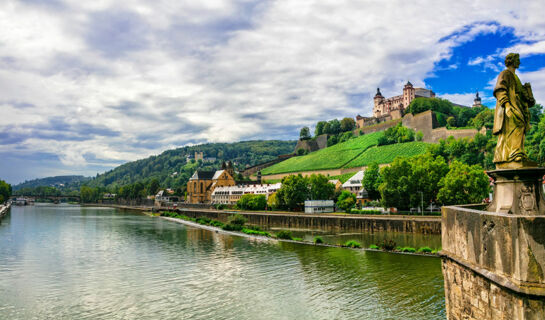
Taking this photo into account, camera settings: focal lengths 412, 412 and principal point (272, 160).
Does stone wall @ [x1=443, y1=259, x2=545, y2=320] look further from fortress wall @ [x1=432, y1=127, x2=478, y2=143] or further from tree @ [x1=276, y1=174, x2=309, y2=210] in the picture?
fortress wall @ [x1=432, y1=127, x2=478, y2=143]

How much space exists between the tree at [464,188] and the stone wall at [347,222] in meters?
4.65

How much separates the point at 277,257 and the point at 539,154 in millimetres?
60002

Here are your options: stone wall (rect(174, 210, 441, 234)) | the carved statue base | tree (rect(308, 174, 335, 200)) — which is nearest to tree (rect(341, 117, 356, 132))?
tree (rect(308, 174, 335, 200))

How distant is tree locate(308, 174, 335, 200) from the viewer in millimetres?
84188

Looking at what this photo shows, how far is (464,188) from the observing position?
181 feet

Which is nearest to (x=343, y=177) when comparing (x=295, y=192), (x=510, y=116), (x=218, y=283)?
(x=295, y=192)

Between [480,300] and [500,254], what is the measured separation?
1534 mm

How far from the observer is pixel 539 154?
72.9 m

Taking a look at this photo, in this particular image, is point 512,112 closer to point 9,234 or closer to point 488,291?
point 488,291

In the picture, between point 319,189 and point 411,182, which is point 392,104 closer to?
point 319,189

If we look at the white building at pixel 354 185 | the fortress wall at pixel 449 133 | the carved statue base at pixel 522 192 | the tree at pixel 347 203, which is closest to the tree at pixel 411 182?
the tree at pixel 347 203

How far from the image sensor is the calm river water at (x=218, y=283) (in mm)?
20734

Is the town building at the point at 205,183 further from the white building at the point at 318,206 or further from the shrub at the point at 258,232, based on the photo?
the shrub at the point at 258,232

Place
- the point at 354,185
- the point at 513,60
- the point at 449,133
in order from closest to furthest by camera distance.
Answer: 1. the point at 513,60
2. the point at 354,185
3. the point at 449,133
